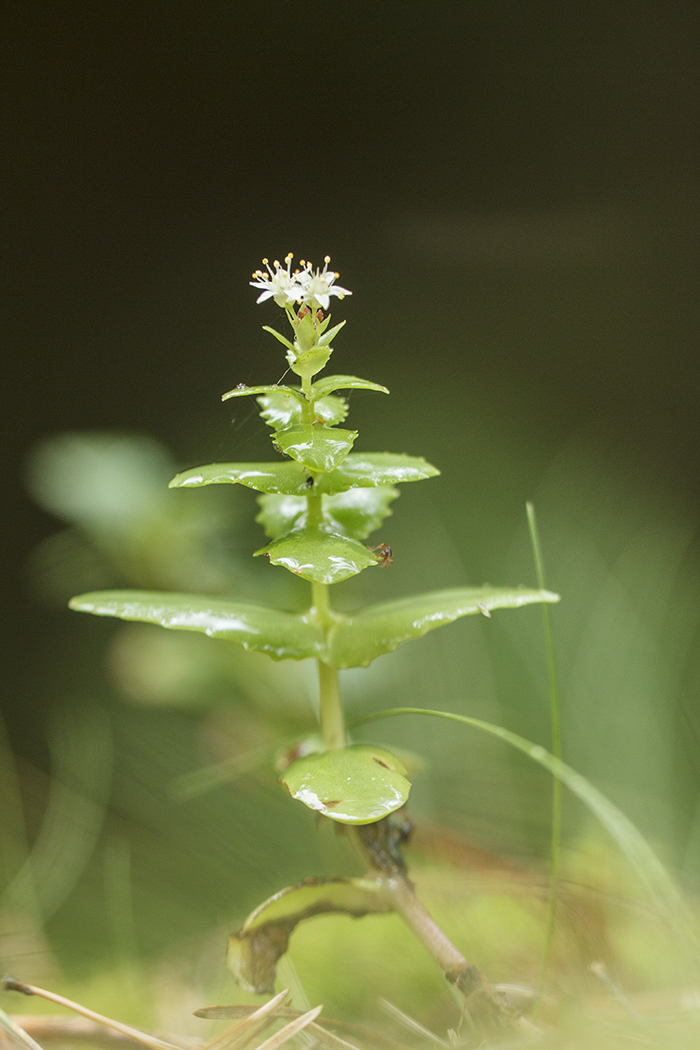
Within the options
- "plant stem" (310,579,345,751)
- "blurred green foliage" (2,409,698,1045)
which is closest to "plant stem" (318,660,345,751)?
"plant stem" (310,579,345,751)

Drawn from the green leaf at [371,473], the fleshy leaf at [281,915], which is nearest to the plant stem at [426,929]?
the fleshy leaf at [281,915]

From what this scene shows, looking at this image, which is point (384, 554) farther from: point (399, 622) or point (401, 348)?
point (401, 348)

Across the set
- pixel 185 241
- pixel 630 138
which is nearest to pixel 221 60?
pixel 185 241

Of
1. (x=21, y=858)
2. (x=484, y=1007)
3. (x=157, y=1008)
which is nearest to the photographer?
(x=484, y=1007)

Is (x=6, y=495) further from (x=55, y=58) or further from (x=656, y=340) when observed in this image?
(x=656, y=340)

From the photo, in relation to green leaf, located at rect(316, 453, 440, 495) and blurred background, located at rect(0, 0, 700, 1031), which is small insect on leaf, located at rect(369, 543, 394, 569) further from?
blurred background, located at rect(0, 0, 700, 1031)

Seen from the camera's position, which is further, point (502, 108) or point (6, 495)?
point (6, 495)
